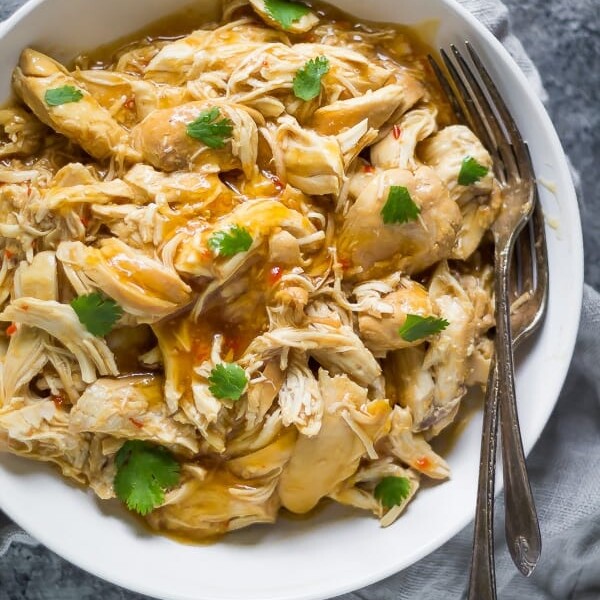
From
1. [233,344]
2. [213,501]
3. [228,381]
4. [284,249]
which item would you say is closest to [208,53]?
[284,249]

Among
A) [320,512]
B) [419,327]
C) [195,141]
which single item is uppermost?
[195,141]

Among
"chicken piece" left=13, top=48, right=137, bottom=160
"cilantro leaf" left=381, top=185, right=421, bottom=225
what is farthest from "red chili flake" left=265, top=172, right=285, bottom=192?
"chicken piece" left=13, top=48, right=137, bottom=160

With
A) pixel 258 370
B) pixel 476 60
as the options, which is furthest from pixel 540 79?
pixel 258 370

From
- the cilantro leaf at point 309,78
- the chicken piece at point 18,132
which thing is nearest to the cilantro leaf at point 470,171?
the cilantro leaf at point 309,78

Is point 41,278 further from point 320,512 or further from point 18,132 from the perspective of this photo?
point 320,512

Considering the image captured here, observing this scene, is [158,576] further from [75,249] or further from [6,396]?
[75,249]

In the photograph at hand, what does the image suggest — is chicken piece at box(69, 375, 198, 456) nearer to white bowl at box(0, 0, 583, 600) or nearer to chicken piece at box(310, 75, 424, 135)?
white bowl at box(0, 0, 583, 600)
